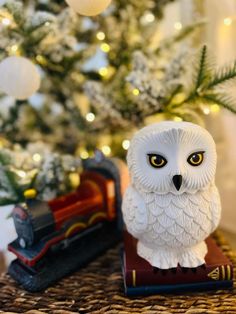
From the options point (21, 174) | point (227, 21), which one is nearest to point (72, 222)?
point (21, 174)

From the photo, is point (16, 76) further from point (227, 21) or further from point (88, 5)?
point (227, 21)

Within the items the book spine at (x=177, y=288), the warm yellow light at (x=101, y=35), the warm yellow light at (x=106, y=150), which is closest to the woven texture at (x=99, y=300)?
the book spine at (x=177, y=288)

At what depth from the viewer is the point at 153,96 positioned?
2.73ft

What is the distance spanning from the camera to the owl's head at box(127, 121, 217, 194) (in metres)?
0.61

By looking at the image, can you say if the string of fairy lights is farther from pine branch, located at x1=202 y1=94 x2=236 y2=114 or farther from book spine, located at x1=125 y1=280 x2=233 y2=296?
book spine, located at x1=125 y1=280 x2=233 y2=296

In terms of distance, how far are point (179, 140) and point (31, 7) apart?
0.58 metres

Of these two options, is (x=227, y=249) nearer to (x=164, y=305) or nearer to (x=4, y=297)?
(x=164, y=305)

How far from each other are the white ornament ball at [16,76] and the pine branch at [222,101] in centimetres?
36

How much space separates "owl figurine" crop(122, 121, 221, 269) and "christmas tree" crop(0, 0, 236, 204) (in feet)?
0.60

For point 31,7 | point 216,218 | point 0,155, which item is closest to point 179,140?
A: point 216,218

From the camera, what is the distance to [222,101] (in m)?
0.77

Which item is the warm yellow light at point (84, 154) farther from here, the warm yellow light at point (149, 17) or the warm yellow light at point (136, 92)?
the warm yellow light at point (149, 17)

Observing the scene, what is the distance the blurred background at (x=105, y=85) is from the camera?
0.80 m

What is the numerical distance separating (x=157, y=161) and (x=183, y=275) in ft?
0.73
